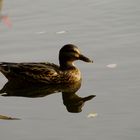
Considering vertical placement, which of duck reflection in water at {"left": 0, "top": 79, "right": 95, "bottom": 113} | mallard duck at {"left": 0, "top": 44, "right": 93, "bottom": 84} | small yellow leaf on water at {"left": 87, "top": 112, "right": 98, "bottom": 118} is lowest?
duck reflection in water at {"left": 0, "top": 79, "right": 95, "bottom": 113}

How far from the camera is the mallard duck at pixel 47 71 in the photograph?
13.1m

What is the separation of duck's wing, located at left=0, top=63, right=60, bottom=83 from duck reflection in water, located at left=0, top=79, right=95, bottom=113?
0.13 metres

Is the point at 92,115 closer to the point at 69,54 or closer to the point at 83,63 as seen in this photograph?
the point at 69,54

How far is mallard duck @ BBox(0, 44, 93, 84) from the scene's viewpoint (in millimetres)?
13133

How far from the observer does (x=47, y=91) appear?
502 inches

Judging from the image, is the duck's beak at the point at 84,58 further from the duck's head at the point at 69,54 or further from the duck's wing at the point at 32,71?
the duck's wing at the point at 32,71

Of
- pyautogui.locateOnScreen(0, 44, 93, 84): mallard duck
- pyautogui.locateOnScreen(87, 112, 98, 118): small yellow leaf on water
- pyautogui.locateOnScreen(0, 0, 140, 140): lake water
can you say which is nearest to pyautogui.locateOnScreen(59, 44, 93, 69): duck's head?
pyautogui.locateOnScreen(0, 44, 93, 84): mallard duck

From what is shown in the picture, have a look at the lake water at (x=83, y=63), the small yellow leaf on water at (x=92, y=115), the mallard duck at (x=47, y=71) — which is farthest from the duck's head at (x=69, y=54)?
the small yellow leaf on water at (x=92, y=115)

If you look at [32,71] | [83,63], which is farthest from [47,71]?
[83,63]

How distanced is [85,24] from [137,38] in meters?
1.76

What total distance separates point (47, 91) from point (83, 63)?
55.5 inches

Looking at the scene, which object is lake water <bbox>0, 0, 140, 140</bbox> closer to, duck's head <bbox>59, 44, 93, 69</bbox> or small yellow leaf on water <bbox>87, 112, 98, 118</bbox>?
small yellow leaf on water <bbox>87, 112, 98, 118</bbox>

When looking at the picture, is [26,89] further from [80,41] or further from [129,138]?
[129,138]

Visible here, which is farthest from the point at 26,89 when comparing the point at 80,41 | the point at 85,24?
the point at 85,24
